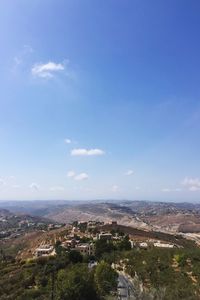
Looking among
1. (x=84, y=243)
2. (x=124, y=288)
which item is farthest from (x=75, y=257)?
(x=84, y=243)

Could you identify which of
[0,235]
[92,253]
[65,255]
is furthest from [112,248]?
[0,235]

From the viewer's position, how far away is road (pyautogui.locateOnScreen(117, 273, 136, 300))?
38566 mm

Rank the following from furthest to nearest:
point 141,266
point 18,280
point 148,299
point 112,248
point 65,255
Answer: point 112,248, point 65,255, point 18,280, point 141,266, point 148,299

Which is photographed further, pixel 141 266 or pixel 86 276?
pixel 141 266

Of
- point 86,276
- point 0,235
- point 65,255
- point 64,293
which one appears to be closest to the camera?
point 64,293

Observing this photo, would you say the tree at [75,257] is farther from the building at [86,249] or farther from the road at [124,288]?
the road at [124,288]

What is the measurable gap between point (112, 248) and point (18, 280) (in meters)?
23.3

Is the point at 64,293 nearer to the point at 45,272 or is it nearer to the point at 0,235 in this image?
the point at 45,272

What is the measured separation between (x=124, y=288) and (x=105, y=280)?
244 cm

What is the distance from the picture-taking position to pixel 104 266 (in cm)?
4572

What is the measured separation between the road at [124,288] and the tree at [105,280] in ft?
3.82

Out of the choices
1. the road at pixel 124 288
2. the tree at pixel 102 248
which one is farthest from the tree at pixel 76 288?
the tree at pixel 102 248

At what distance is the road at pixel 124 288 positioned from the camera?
3857 centimetres

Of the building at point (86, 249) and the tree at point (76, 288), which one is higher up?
the building at point (86, 249)
